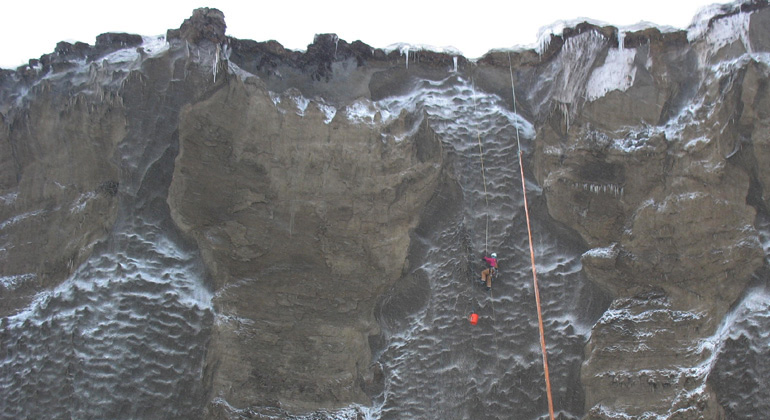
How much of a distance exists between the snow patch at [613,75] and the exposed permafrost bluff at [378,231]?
0.06 m

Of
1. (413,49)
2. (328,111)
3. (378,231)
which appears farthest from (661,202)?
(328,111)

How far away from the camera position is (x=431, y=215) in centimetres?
1027

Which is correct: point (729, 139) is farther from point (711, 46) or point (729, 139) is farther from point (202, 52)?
point (202, 52)

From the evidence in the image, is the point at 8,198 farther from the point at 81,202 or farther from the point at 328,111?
the point at 328,111

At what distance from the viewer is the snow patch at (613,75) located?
10.1 m

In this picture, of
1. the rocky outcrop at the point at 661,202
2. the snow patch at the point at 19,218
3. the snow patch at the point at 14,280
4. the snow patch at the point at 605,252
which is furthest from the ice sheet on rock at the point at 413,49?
the snow patch at the point at 14,280

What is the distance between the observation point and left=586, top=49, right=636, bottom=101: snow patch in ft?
33.0

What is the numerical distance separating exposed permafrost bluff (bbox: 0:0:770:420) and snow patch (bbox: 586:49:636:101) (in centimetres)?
6

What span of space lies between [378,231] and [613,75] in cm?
419

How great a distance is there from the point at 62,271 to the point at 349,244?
4027 millimetres

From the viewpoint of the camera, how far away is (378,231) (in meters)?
10.1

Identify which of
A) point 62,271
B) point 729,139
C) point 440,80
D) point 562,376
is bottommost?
point 562,376

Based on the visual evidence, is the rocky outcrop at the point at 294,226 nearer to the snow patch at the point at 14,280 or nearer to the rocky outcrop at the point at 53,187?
the rocky outcrop at the point at 53,187

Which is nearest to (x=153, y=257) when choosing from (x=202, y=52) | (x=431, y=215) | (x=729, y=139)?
(x=202, y=52)
